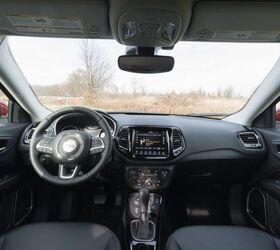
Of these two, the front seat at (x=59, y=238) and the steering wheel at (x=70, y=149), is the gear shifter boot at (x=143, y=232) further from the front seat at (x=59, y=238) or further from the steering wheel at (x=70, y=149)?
the steering wheel at (x=70, y=149)

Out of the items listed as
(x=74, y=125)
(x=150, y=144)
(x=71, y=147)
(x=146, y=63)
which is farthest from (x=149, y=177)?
(x=146, y=63)

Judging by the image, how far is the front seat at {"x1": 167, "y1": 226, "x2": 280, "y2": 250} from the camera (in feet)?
6.34

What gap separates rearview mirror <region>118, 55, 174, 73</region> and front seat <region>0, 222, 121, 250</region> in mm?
1002

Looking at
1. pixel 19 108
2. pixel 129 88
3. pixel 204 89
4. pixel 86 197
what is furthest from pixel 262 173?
pixel 19 108

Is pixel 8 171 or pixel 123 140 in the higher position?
pixel 123 140

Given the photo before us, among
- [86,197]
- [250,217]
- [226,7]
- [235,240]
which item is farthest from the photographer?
[86,197]

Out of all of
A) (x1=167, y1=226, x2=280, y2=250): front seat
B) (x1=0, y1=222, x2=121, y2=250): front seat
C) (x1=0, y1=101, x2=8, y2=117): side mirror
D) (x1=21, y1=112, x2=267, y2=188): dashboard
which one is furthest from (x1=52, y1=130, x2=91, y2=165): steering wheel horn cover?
(x1=0, y1=101, x2=8, y2=117): side mirror

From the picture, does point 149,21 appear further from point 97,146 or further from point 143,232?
point 143,232

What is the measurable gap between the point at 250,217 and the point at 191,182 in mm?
597

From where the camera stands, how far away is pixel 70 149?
79.7 inches

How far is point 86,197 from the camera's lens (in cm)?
326

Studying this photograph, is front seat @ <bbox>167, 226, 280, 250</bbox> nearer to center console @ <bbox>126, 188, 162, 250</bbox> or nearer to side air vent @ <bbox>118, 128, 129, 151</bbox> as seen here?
center console @ <bbox>126, 188, 162, 250</bbox>

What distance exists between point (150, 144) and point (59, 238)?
102cm

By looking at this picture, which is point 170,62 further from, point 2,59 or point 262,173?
point 262,173
